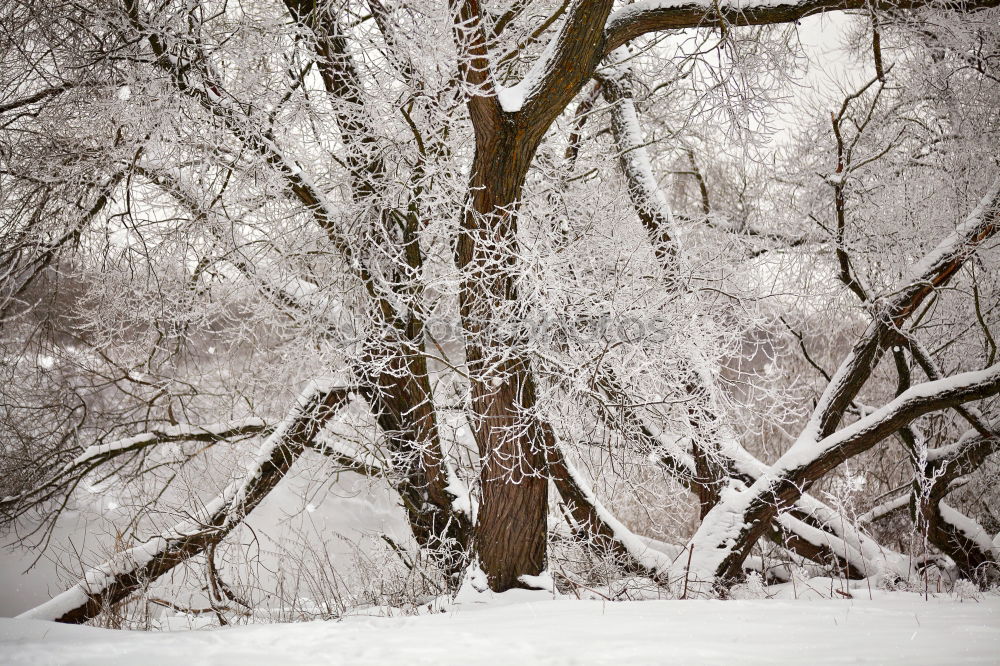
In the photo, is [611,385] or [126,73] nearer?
[126,73]

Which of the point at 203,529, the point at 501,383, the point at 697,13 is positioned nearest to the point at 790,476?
the point at 501,383

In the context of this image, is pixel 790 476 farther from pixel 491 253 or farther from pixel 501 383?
pixel 491 253

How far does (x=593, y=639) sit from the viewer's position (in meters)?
2.64

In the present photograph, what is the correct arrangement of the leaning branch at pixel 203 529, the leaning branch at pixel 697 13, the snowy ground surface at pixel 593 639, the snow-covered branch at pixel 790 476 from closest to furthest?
1. the snowy ground surface at pixel 593 639
2. the leaning branch at pixel 697 13
3. the snow-covered branch at pixel 790 476
4. the leaning branch at pixel 203 529

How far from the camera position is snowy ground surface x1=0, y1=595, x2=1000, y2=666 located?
234 cm

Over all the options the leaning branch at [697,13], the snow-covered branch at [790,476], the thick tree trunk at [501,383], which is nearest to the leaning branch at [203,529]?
the thick tree trunk at [501,383]

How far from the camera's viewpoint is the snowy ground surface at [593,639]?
A: 7.69 feet

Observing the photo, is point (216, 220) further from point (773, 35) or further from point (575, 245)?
point (773, 35)

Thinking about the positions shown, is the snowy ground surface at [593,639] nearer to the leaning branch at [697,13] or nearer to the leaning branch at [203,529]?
the leaning branch at [203,529]

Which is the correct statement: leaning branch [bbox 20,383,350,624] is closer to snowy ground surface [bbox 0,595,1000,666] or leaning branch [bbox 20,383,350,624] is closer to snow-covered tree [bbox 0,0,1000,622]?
snow-covered tree [bbox 0,0,1000,622]

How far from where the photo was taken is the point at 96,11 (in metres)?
4.29

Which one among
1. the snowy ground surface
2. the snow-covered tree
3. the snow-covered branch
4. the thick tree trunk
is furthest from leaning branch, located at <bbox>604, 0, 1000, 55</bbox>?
the snowy ground surface

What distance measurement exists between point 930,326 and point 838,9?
16.0ft

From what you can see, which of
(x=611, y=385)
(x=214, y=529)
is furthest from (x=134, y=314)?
(x=611, y=385)
